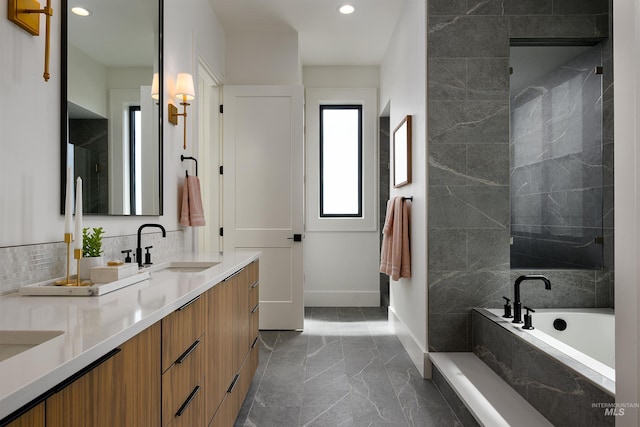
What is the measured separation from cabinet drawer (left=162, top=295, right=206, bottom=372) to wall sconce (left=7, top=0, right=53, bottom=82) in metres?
0.89

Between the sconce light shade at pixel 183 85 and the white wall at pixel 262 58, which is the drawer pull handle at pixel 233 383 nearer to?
the sconce light shade at pixel 183 85

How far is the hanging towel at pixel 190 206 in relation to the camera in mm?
2641

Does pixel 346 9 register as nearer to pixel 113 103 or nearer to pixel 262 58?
pixel 262 58

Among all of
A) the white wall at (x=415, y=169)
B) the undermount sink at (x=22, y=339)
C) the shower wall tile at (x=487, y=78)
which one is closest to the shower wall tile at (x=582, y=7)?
the shower wall tile at (x=487, y=78)

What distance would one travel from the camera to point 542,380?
1801mm

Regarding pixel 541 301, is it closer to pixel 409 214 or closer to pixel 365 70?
pixel 409 214

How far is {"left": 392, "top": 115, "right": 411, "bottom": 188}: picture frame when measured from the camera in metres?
3.06

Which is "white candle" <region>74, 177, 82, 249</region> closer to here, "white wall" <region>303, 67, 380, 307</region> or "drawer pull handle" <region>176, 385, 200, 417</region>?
"drawer pull handle" <region>176, 385, 200, 417</region>

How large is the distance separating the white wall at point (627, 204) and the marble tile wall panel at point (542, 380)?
46cm

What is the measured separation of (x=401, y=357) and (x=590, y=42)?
2.53m

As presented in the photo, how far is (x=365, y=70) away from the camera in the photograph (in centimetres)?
469

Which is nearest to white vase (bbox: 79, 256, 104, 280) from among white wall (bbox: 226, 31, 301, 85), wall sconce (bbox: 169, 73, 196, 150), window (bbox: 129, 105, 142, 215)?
window (bbox: 129, 105, 142, 215)

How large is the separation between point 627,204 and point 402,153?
2273mm

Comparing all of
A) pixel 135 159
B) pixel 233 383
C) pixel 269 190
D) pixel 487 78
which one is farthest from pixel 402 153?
pixel 233 383
